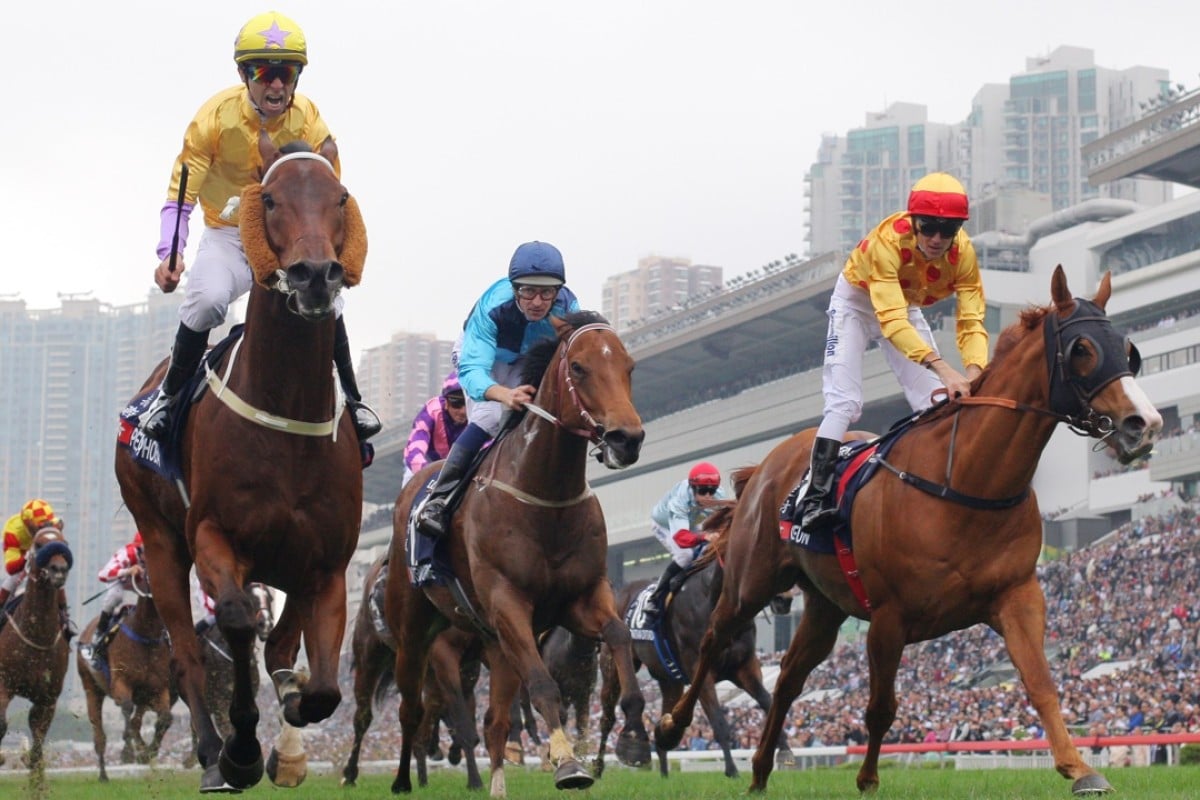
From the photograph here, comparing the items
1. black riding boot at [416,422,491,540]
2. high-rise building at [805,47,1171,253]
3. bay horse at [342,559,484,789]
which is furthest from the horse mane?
high-rise building at [805,47,1171,253]

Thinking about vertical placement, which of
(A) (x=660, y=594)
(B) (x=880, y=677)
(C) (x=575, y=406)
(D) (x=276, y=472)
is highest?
(C) (x=575, y=406)

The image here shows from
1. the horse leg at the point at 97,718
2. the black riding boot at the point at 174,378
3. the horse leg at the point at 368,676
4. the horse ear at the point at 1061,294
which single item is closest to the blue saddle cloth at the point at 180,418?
the black riding boot at the point at 174,378

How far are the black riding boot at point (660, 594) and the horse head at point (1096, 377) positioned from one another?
711 centimetres

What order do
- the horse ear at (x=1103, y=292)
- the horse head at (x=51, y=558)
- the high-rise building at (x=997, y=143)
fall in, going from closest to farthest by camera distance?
the horse ear at (x=1103, y=292) < the horse head at (x=51, y=558) < the high-rise building at (x=997, y=143)

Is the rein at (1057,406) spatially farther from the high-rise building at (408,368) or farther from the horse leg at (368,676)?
the high-rise building at (408,368)

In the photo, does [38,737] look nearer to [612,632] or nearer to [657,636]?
[612,632]

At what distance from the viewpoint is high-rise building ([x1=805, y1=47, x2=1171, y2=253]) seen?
130500 mm

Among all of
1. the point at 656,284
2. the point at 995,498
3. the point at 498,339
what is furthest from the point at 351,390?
the point at 656,284

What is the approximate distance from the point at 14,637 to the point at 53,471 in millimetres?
105275

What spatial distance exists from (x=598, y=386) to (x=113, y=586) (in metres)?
9.90

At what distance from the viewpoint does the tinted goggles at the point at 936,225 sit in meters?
7.59

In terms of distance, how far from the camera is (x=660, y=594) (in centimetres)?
1388

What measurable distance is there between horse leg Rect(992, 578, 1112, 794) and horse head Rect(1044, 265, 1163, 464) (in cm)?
68

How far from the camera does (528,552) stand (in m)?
7.64
